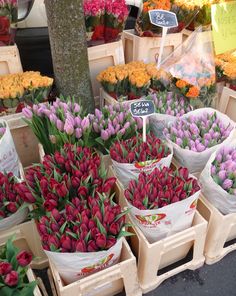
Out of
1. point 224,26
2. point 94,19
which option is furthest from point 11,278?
point 224,26

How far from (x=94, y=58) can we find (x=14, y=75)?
0.53 m

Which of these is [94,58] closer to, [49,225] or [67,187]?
[67,187]

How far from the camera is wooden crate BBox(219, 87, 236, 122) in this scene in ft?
5.77

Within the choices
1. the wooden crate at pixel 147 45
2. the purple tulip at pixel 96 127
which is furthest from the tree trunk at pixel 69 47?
the wooden crate at pixel 147 45

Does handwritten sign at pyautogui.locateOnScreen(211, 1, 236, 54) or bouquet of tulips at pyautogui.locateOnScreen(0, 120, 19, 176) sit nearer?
bouquet of tulips at pyautogui.locateOnScreen(0, 120, 19, 176)

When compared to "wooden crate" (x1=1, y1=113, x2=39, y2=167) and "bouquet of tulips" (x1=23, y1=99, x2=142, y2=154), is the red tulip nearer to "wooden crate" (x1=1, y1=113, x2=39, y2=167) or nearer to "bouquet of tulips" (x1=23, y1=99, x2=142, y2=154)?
"bouquet of tulips" (x1=23, y1=99, x2=142, y2=154)

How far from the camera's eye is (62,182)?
1.01m

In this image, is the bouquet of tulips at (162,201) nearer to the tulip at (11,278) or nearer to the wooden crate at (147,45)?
the tulip at (11,278)

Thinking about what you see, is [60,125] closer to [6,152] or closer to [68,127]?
[68,127]

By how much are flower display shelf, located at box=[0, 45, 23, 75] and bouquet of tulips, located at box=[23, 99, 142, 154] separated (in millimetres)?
450

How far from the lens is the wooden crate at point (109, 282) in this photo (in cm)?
93

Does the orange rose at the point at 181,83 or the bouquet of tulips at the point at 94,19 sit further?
the bouquet of tulips at the point at 94,19

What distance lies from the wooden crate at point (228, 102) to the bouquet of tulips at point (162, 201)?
0.87 metres

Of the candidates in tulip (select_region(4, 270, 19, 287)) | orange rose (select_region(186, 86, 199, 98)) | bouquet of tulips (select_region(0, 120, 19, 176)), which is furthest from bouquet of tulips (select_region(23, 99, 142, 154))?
tulip (select_region(4, 270, 19, 287))
